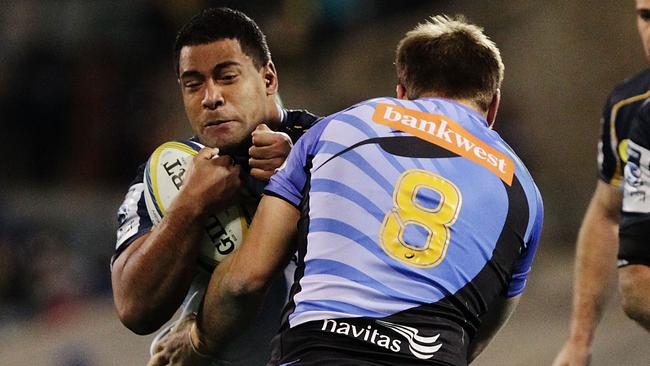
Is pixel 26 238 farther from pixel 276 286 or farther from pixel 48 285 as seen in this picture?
pixel 276 286

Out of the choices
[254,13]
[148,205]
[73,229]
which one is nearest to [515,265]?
[148,205]

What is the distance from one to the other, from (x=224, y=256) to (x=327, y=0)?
6793mm

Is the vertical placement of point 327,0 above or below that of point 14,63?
below

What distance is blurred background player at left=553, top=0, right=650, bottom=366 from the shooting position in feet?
12.2

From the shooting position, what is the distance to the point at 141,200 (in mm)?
3701

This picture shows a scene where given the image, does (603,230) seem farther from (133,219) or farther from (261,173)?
(133,219)

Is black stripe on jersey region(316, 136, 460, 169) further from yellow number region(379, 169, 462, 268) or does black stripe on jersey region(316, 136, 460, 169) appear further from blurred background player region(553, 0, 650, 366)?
blurred background player region(553, 0, 650, 366)

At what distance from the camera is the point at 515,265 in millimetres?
3143

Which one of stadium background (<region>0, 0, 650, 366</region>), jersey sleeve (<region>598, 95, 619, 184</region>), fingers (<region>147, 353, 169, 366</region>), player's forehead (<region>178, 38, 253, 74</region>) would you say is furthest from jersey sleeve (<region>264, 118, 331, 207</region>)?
stadium background (<region>0, 0, 650, 366</region>)

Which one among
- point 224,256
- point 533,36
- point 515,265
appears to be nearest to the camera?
point 515,265

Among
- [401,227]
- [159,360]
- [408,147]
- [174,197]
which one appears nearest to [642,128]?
[408,147]

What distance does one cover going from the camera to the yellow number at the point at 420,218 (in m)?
2.83

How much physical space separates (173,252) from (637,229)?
4.42 ft

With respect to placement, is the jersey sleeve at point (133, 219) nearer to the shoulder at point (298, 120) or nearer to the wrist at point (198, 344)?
the wrist at point (198, 344)
